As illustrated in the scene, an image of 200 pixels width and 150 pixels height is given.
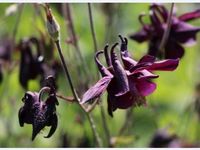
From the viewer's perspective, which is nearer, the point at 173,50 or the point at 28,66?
the point at 173,50

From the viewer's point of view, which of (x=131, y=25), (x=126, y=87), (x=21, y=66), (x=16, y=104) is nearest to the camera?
(x=126, y=87)

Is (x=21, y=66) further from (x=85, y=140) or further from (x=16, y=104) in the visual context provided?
(x=16, y=104)

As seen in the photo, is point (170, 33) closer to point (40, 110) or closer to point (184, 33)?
point (184, 33)

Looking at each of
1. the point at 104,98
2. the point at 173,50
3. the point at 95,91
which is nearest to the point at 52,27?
the point at 95,91

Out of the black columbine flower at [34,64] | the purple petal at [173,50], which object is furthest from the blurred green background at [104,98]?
the purple petal at [173,50]

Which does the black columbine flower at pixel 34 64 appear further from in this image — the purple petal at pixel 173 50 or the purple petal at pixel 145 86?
the purple petal at pixel 145 86

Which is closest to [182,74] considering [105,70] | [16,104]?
[16,104]
